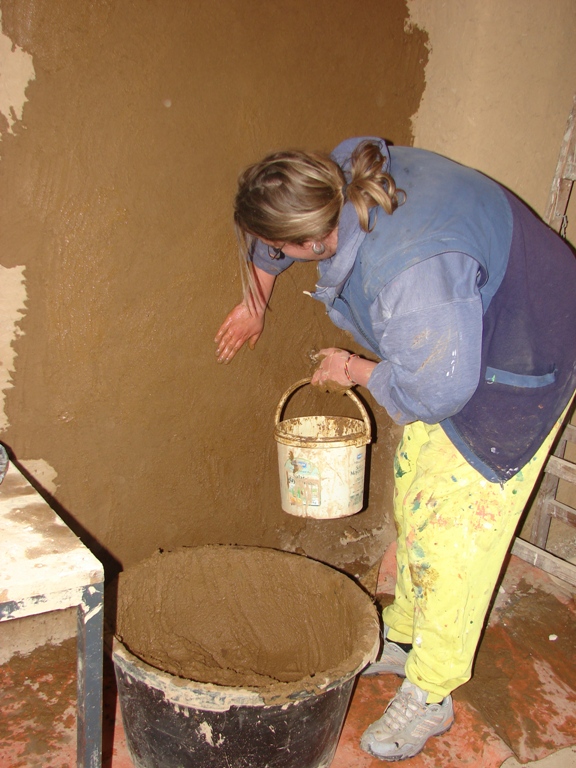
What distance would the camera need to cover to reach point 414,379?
1.33m

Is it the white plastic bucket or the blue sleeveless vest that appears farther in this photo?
the white plastic bucket

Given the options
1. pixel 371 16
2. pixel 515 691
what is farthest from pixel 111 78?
pixel 515 691

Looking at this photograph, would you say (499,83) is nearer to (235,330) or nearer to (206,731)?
(235,330)

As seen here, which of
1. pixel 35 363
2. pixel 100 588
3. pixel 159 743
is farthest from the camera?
pixel 35 363

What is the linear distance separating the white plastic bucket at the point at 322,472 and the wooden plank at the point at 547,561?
79 cm

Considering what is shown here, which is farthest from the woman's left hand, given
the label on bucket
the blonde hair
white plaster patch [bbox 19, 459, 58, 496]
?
white plaster patch [bbox 19, 459, 58, 496]

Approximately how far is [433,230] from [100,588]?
94 cm

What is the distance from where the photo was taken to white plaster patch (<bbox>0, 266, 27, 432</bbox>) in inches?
63.8

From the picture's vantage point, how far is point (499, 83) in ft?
6.91

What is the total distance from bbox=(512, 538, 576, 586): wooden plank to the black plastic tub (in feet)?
2.94

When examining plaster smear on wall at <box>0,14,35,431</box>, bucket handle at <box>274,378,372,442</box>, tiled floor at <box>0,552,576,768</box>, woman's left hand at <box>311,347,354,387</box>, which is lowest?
tiled floor at <box>0,552,576,768</box>

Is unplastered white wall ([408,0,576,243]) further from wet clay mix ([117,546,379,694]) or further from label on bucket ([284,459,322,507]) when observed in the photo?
wet clay mix ([117,546,379,694])

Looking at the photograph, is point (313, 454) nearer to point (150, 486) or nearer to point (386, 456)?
point (150, 486)

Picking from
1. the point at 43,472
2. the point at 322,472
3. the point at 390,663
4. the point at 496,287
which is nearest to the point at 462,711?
the point at 390,663
